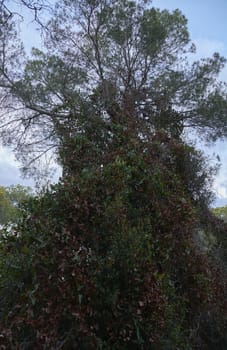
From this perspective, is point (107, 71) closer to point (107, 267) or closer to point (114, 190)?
point (114, 190)

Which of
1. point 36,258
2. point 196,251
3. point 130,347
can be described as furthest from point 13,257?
point 196,251

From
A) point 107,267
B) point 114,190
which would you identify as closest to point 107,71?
point 114,190

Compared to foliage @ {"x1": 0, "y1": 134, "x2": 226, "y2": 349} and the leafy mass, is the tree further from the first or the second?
foliage @ {"x1": 0, "y1": 134, "x2": 226, "y2": 349}

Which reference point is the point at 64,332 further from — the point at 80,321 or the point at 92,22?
the point at 92,22

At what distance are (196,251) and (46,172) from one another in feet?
10.5

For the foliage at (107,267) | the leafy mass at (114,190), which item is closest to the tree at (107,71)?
the leafy mass at (114,190)

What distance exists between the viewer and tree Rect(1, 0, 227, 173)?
20.1 feet

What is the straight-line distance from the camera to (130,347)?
9.05ft

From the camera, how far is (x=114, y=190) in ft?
10.5

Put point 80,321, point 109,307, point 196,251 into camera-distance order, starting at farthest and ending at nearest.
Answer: point 196,251
point 109,307
point 80,321

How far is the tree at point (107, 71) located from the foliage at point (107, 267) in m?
2.69

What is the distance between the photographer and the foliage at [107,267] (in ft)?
8.04

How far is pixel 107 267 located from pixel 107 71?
4.32 meters

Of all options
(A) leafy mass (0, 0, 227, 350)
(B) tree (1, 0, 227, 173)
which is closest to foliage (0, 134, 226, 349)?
(A) leafy mass (0, 0, 227, 350)
